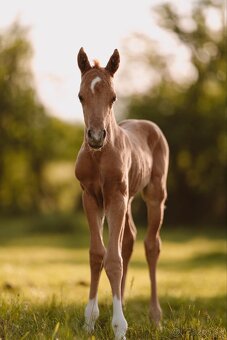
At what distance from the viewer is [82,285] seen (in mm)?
11547

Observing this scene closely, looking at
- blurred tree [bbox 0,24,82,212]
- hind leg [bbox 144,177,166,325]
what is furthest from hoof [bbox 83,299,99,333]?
blurred tree [bbox 0,24,82,212]

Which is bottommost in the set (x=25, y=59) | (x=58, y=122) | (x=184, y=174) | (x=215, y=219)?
(x=215, y=219)

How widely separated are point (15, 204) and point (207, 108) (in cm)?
1228

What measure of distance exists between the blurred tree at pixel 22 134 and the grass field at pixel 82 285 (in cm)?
316

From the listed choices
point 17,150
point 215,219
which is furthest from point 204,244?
point 17,150

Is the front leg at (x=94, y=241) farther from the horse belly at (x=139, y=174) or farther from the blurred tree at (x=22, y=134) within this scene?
the blurred tree at (x=22, y=134)

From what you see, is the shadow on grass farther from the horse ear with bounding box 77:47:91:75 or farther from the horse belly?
the horse ear with bounding box 77:47:91:75

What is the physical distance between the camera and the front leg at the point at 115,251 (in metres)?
5.60

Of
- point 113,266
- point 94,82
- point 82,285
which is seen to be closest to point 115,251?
point 113,266

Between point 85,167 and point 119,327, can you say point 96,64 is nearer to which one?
point 85,167

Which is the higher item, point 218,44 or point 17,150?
point 218,44

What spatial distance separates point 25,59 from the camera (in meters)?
35.8

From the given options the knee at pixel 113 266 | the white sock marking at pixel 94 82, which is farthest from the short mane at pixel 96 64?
the knee at pixel 113 266

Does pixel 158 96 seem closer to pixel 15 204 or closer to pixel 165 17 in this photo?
pixel 165 17
